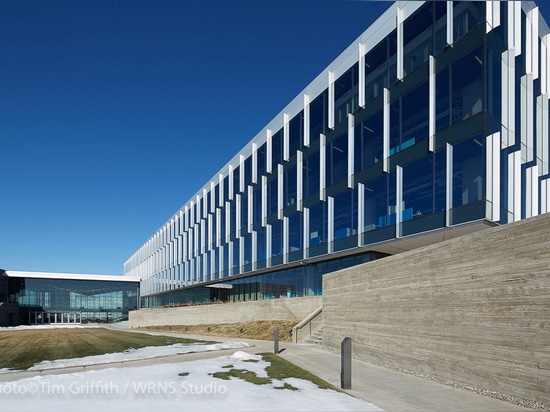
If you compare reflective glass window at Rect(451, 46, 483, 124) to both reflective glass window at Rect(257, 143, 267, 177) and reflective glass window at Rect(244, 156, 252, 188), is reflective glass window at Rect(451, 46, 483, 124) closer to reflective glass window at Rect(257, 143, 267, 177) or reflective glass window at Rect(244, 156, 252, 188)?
reflective glass window at Rect(257, 143, 267, 177)

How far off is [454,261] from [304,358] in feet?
27.9

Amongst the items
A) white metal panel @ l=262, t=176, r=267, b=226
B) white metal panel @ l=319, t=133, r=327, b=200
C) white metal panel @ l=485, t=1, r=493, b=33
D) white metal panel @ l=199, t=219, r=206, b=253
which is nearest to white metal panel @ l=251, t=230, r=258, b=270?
white metal panel @ l=262, t=176, r=267, b=226

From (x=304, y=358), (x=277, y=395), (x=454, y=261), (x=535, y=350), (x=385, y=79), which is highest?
(x=385, y=79)

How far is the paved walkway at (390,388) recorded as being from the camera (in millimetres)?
9891

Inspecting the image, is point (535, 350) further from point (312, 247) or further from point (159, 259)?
point (159, 259)

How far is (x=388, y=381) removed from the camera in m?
13.1

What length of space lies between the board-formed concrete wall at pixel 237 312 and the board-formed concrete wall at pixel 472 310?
1371 cm

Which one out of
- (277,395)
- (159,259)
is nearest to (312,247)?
(277,395)

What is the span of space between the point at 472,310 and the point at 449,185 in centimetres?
1167

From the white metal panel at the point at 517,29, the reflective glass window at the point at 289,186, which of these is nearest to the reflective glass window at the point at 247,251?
the reflective glass window at the point at 289,186

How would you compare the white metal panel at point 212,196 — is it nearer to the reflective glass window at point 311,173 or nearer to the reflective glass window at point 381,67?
the reflective glass window at point 311,173

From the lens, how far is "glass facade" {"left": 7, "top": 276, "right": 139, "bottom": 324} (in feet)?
297

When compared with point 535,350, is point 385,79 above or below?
above

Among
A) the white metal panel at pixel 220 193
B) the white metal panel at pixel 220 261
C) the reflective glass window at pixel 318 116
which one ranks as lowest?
the white metal panel at pixel 220 261
